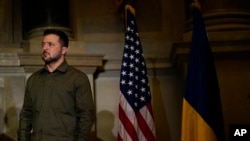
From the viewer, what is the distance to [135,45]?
5871 millimetres

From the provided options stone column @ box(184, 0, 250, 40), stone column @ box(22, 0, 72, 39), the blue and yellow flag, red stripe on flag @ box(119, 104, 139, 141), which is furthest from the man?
stone column @ box(184, 0, 250, 40)

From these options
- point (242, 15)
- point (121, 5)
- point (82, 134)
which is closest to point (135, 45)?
point (121, 5)

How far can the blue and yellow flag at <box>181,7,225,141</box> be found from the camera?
16.2 feet

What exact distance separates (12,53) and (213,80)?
242 cm

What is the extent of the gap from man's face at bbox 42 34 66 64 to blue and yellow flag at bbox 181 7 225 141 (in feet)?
4.03

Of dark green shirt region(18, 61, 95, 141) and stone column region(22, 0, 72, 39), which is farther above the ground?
stone column region(22, 0, 72, 39)

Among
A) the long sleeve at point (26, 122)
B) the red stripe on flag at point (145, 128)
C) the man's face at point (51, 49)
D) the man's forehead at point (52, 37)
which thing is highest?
the man's forehead at point (52, 37)

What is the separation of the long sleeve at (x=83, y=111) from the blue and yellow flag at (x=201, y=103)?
0.96m

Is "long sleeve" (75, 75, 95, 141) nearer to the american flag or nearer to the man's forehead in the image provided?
the man's forehead

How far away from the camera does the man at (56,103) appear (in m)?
4.40

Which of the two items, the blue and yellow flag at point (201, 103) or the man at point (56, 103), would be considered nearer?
the man at point (56, 103)

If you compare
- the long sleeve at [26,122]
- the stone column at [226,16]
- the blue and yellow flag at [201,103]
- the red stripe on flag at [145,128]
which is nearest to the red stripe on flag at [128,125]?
the red stripe on flag at [145,128]

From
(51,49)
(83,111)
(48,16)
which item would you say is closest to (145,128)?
(83,111)

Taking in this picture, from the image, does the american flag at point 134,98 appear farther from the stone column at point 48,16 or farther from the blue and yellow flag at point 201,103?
the stone column at point 48,16
